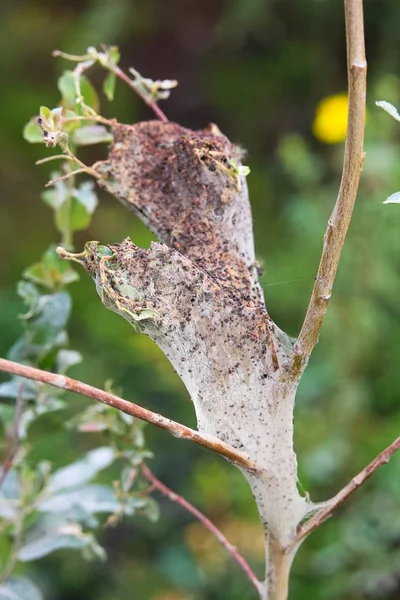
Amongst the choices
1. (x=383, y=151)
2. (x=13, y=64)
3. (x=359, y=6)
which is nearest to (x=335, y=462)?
(x=383, y=151)

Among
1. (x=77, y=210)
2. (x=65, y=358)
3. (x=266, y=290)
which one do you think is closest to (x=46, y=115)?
(x=77, y=210)

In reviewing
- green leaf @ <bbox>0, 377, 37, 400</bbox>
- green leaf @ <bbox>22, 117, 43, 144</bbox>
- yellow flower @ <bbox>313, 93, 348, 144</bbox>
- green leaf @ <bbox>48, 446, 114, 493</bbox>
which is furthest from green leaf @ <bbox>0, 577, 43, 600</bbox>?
yellow flower @ <bbox>313, 93, 348, 144</bbox>

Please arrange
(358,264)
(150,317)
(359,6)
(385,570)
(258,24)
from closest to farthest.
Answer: (359,6)
(150,317)
(385,570)
(358,264)
(258,24)

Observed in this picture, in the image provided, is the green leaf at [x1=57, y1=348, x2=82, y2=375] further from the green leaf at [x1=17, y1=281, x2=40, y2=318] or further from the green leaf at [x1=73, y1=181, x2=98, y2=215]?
the green leaf at [x1=73, y1=181, x2=98, y2=215]

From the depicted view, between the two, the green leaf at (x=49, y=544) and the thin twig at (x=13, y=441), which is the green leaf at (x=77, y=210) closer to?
the thin twig at (x=13, y=441)

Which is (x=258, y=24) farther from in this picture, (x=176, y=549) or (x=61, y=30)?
(x=176, y=549)
